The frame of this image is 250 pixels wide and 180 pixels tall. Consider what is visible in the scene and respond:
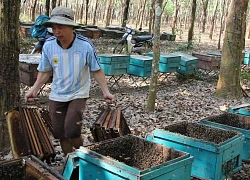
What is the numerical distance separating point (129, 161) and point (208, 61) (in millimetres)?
9037

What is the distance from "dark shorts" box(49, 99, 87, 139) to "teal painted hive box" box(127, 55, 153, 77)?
5.89 meters

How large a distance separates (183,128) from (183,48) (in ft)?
51.0

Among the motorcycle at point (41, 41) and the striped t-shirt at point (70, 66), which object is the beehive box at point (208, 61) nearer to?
the motorcycle at point (41, 41)

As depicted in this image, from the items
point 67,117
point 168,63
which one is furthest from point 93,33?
point 67,117

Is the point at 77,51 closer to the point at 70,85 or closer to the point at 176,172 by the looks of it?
the point at 70,85

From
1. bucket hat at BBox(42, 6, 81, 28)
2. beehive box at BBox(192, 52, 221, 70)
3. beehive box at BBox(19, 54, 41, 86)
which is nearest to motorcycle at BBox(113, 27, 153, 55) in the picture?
beehive box at BBox(192, 52, 221, 70)

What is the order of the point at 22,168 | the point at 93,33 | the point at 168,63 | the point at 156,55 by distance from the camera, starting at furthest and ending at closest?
the point at 93,33
the point at 168,63
the point at 156,55
the point at 22,168

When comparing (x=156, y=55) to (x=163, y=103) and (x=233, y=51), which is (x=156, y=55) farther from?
(x=233, y=51)

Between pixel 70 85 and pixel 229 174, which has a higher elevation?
pixel 70 85

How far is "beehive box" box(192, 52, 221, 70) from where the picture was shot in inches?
480

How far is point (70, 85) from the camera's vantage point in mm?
4082

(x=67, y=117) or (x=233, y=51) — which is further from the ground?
(x=233, y=51)

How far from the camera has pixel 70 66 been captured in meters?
4.03

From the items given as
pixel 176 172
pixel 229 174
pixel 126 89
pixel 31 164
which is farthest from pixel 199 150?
pixel 126 89
